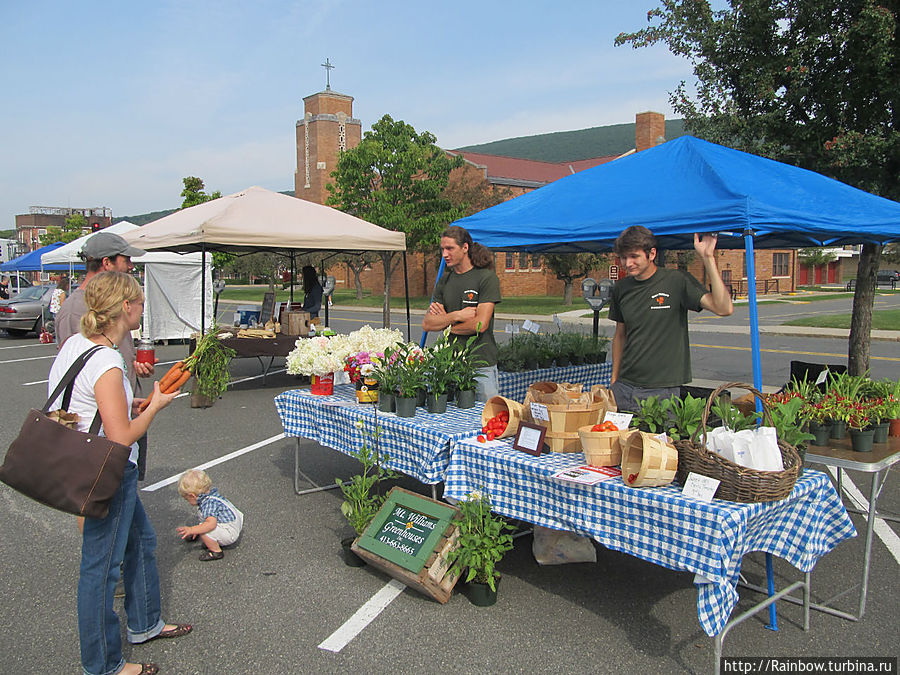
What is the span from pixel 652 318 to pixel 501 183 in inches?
1594

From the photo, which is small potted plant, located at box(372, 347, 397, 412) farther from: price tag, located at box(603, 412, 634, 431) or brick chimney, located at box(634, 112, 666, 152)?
brick chimney, located at box(634, 112, 666, 152)

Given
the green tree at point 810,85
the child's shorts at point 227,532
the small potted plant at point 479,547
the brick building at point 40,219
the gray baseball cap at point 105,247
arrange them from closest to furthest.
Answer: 1. the small potted plant at point 479,547
2. the gray baseball cap at point 105,247
3. the child's shorts at point 227,532
4. the green tree at point 810,85
5. the brick building at point 40,219

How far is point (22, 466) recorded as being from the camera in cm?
265

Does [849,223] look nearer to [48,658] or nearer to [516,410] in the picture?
[516,410]

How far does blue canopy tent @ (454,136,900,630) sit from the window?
43.0 meters

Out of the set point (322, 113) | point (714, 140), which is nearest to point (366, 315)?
point (714, 140)

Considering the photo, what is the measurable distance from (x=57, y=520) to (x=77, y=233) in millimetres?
46451

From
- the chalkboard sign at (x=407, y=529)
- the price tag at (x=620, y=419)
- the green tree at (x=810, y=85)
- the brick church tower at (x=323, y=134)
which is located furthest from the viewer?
the brick church tower at (x=323, y=134)

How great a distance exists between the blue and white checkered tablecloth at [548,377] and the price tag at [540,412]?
3.15 m

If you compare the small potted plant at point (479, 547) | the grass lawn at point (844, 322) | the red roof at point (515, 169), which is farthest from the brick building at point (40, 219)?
the small potted plant at point (479, 547)

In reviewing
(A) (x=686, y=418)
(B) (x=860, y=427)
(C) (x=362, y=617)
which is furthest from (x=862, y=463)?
(C) (x=362, y=617)

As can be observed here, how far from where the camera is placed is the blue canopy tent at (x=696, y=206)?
14.4 ft

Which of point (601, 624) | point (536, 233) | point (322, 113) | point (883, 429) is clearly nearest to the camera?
point (601, 624)

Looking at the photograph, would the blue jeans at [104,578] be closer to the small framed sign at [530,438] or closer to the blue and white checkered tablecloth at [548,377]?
the small framed sign at [530,438]
